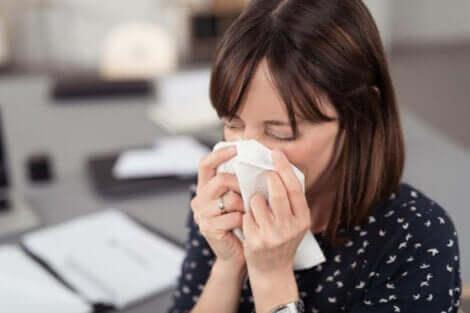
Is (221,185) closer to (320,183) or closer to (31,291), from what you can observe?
(320,183)

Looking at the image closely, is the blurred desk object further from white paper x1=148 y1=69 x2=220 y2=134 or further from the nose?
the nose

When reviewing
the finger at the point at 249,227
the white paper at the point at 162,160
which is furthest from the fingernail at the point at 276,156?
the white paper at the point at 162,160

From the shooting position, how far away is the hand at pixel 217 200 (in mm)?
1058

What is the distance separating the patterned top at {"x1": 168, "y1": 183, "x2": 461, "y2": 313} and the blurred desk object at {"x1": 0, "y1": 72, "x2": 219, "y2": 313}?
389 millimetres

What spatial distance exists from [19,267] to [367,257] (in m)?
0.82

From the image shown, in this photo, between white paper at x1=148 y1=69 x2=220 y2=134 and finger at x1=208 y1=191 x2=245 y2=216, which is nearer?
finger at x1=208 y1=191 x2=245 y2=216

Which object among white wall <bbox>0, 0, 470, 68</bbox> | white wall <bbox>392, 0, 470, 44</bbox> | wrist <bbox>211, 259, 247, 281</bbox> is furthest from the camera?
white wall <bbox>392, 0, 470, 44</bbox>

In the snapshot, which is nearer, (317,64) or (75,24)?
(317,64)

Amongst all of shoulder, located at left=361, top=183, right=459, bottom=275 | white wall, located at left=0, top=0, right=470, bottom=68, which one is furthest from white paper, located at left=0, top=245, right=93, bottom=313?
white wall, located at left=0, top=0, right=470, bottom=68

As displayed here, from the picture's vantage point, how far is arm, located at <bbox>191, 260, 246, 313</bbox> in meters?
1.16

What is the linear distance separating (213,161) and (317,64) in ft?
0.78

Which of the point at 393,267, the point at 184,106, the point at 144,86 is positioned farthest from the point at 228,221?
the point at 144,86

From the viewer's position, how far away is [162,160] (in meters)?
1.96

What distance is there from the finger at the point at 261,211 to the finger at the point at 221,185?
5 centimetres
